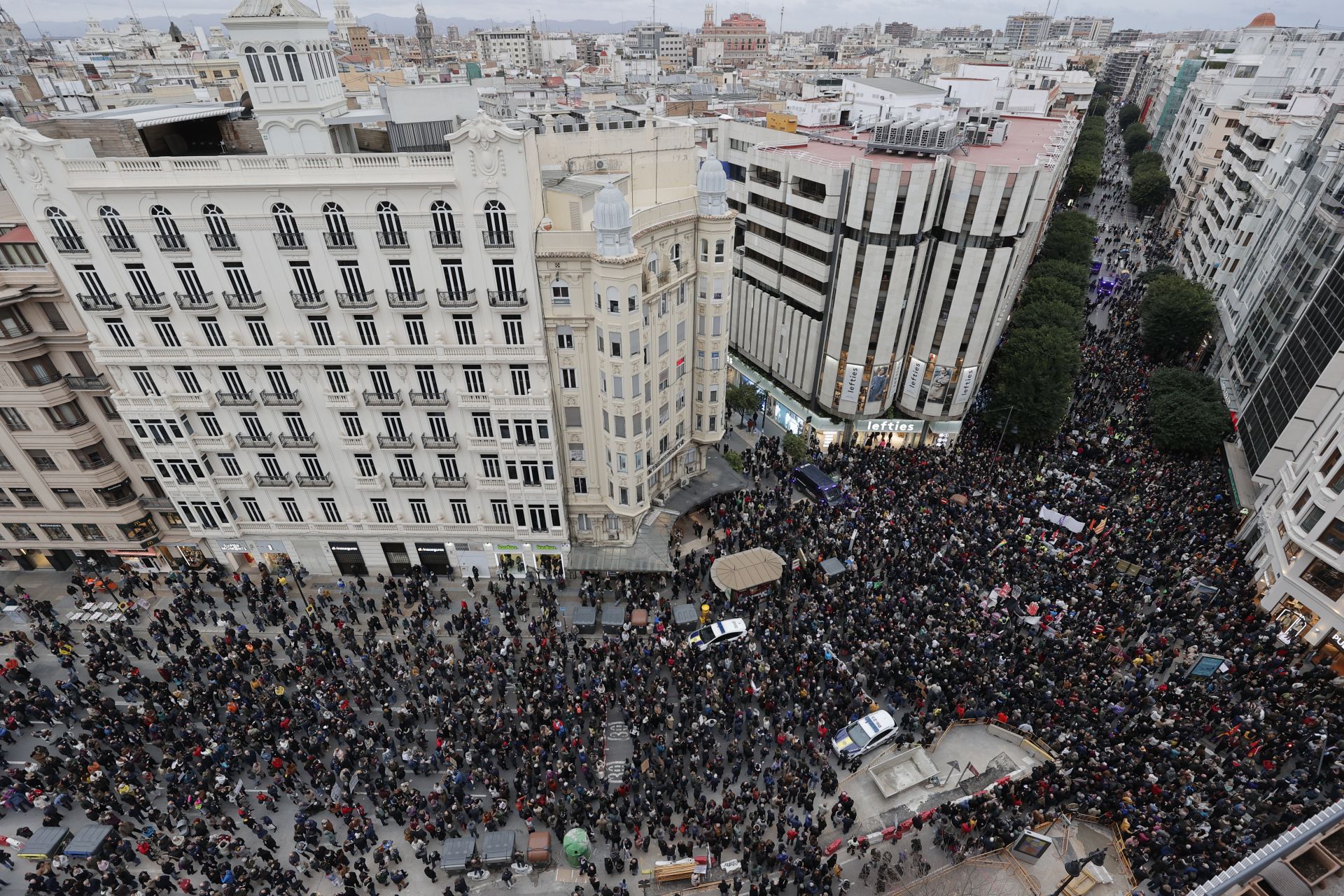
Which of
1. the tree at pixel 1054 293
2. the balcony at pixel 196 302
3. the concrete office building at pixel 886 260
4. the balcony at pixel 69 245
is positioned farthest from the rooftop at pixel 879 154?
the balcony at pixel 69 245

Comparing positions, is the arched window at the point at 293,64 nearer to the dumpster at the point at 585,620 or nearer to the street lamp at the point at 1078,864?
the dumpster at the point at 585,620

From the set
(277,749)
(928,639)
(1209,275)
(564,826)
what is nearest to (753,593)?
(928,639)

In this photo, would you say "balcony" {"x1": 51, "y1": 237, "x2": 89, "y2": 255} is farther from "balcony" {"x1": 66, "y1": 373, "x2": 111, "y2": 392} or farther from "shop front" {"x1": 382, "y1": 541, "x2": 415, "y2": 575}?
"shop front" {"x1": 382, "y1": 541, "x2": 415, "y2": 575}

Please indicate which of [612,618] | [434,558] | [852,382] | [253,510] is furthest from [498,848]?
[852,382]

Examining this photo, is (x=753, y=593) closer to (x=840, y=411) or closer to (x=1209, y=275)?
(x=840, y=411)

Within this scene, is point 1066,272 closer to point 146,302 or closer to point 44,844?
point 146,302

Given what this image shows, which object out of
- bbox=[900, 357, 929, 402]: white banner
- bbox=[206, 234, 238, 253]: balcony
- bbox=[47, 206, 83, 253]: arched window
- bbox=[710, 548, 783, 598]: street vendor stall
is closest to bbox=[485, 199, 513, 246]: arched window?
bbox=[206, 234, 238, 253]: balcony
